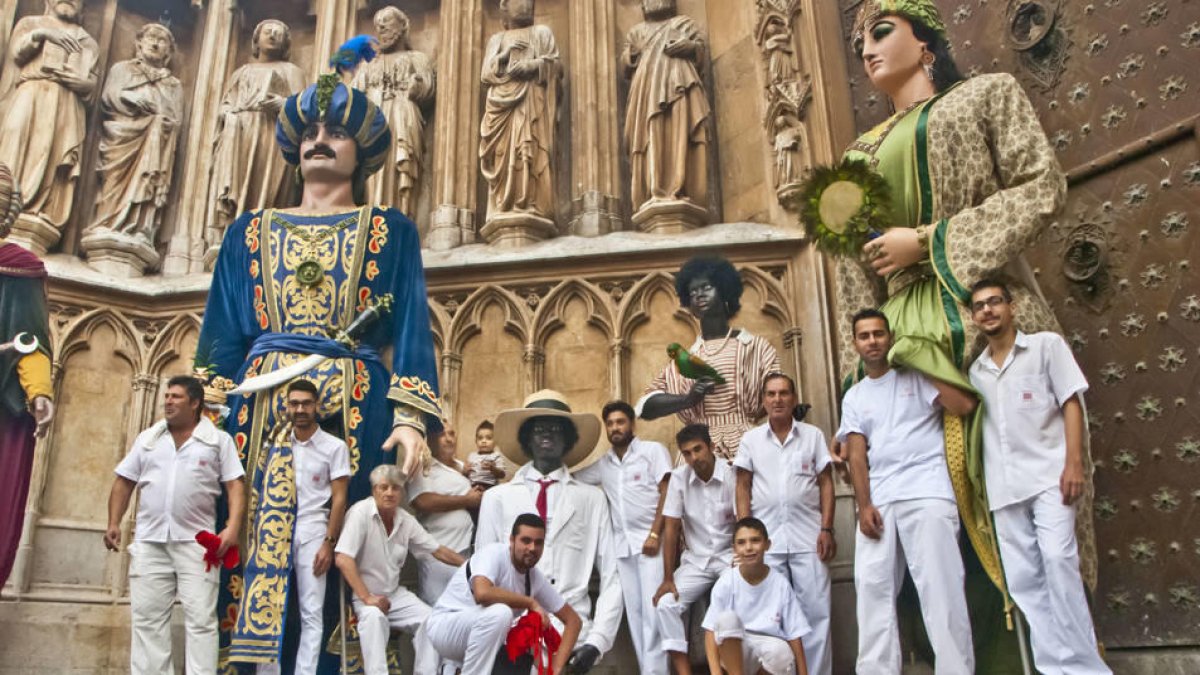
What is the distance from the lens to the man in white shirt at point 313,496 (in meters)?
4.54

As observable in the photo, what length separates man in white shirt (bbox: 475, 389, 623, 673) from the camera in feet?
16.7

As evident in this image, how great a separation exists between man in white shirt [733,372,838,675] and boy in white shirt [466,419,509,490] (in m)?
1.63

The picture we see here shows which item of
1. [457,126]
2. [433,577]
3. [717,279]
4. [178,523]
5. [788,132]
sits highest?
[457,126]

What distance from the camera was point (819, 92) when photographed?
656 cm

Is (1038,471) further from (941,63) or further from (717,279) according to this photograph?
(717,279)

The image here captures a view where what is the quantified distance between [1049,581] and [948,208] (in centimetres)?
163

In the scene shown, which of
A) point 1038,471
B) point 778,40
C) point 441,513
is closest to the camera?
point 1038,471

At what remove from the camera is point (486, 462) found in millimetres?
5973

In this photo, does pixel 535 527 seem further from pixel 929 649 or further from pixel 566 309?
pixel 566 309

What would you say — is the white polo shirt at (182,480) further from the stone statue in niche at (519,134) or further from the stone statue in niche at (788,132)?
the stone statue in niche at (788,132)

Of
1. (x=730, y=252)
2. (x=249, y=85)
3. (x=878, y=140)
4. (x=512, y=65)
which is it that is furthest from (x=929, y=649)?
(x=249, y=85)

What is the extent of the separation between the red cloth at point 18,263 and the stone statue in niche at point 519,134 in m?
2.80

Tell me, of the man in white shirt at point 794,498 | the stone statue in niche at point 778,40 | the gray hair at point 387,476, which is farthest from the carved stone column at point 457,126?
the man in white shirt at point 794,498

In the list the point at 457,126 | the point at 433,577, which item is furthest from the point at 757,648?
the point at 457,126
